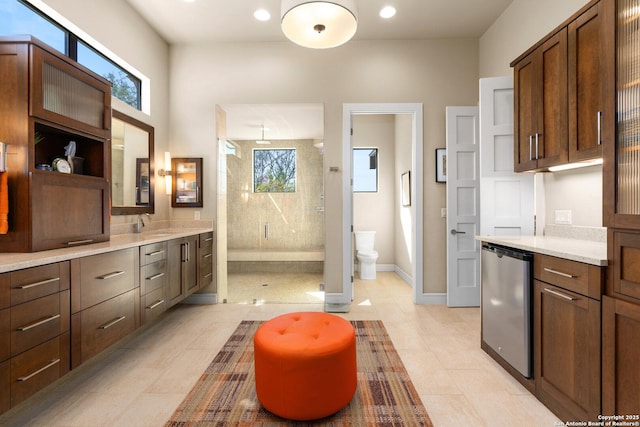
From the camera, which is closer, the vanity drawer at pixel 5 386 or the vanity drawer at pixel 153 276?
the vanity drawer at pixel 5 386

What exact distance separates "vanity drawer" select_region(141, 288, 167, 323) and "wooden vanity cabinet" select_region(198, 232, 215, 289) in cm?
78

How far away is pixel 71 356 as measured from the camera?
1.78 m

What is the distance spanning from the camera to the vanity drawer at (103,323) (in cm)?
186

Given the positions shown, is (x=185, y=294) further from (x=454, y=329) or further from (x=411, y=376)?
(x=454, y=329)

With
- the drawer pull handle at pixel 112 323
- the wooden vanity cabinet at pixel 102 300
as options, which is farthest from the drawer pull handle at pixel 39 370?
the drawer pull handle at pixel 112 323

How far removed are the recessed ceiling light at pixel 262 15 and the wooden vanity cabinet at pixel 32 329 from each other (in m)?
3.02

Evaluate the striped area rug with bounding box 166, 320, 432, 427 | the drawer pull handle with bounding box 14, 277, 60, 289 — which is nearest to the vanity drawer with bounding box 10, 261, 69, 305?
the drawer pull handle with bounding box 14, 277, 60, 289

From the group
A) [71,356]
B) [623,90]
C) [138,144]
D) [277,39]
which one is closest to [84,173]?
[138,144]

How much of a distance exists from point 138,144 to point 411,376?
11.4 feet

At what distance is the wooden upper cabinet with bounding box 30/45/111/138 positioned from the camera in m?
1.83

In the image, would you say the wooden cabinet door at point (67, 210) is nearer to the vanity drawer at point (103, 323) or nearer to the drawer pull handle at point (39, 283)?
the drawer pull handle at point (39, 283)

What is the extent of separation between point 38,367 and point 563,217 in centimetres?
367

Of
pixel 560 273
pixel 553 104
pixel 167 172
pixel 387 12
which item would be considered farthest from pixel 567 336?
pixel 167 172

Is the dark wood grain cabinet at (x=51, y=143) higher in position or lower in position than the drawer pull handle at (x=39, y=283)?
higher
